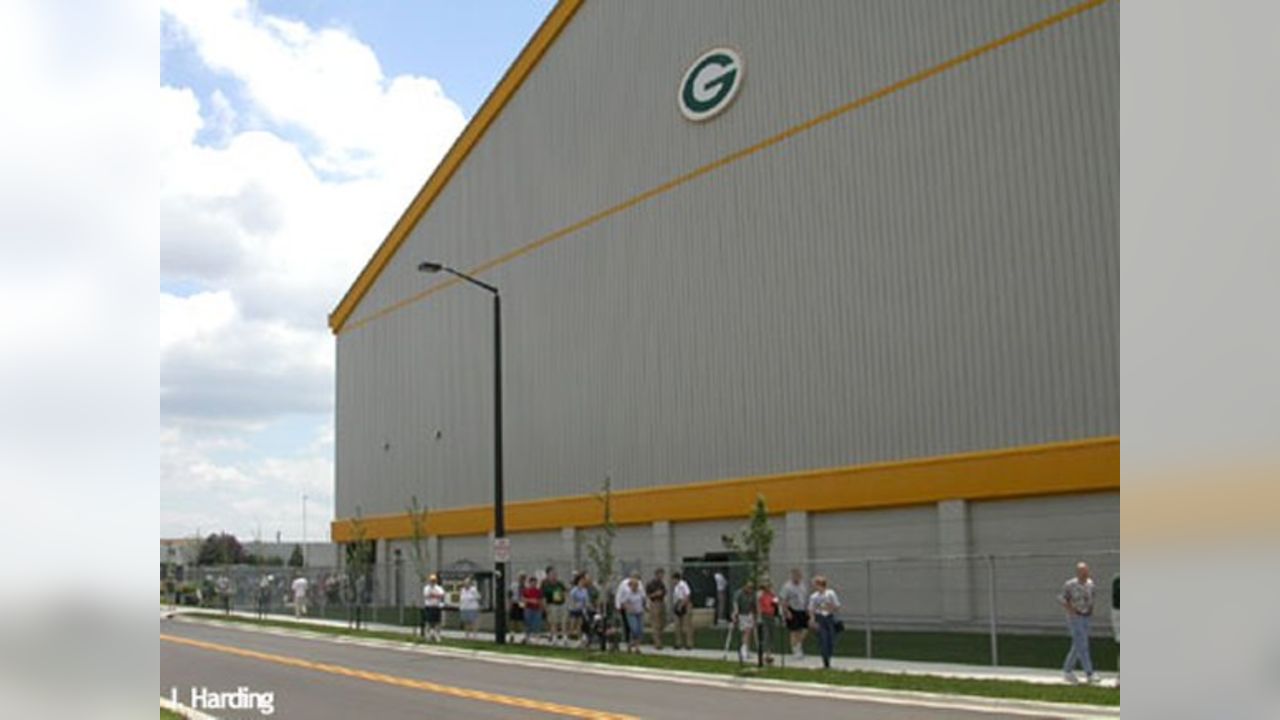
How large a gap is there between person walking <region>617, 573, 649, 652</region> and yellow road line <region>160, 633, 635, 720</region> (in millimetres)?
5995

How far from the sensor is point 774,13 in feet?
121

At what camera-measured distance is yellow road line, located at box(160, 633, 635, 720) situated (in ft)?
53.2

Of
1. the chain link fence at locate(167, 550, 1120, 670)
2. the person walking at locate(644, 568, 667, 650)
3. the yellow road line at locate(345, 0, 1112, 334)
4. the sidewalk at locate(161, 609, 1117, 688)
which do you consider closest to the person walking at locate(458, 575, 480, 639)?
the chain link fence at locate(167, 550, 1120, 670)

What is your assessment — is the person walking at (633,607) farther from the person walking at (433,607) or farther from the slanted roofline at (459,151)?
the slanted roofline at (459,151)

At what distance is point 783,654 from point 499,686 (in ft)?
22.2

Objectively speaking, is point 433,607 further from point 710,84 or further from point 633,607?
point 710,84

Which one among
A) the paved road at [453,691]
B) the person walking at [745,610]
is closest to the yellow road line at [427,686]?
the paved road at [453,691]

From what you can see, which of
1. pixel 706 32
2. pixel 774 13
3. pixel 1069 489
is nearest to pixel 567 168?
pixel 706 32

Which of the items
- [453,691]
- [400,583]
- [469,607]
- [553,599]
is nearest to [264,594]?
[400,583]

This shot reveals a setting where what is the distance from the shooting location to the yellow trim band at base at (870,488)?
90.8 feet

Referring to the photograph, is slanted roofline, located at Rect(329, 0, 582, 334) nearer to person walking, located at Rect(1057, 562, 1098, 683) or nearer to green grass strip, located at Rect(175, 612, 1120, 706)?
green grass strip, located at Rect(175, 612, 1120, 706)
